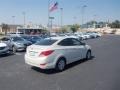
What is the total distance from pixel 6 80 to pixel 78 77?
9.57 ft

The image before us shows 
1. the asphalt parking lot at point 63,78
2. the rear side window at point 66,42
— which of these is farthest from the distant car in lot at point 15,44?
the rear side window at point 66,42

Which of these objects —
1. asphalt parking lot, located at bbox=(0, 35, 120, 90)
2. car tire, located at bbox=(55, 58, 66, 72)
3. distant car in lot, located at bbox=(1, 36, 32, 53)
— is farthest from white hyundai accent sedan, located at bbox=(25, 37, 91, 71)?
distant car in lot, located at bbox=(1, 36, 32, 53)

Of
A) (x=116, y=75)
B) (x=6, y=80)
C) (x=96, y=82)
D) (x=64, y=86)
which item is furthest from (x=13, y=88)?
(x=116, y=75)

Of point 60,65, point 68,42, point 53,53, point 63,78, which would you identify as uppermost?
point 68,42

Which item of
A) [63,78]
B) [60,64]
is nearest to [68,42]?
[60,64]

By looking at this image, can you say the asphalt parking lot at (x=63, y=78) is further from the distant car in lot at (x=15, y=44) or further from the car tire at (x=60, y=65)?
the distant car in lot at (x=15, y=44)

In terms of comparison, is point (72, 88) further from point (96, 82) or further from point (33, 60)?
point (33, 60)

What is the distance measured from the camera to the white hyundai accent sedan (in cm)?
875

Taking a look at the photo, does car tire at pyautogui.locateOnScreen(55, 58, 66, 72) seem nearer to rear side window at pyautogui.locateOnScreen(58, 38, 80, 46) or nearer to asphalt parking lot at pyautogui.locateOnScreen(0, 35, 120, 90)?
asphalt parking lot at pyautogui.locateOnScreen(0, 35, 120, 90)

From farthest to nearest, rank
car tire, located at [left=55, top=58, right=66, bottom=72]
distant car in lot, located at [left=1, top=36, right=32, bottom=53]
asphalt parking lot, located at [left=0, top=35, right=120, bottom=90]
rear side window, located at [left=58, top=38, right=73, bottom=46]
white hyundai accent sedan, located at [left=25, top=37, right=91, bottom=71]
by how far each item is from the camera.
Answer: distant car in lot, located at [left=1, top=36, right=32, bottom=53], rear side window, located at [left=58, top=38, right=73, bottom=46], car tire, located at [left=55, top=58, right=66, bottom=72], white hyundai accent sedan, located at [left=25, top=37, right=91, bottom=71], asphalt parking lot, located at [left=0, top=35, right=120, bottom=90]

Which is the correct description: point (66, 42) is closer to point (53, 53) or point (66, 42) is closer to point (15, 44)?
point (53, 53)

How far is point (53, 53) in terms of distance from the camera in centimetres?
886

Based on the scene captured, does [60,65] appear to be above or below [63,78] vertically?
above

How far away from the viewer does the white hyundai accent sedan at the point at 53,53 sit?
8750 mm
